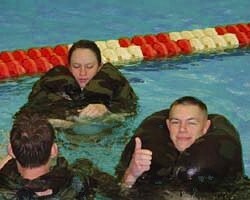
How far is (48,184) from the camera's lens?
3.01m

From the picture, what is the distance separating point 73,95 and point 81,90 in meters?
0.06

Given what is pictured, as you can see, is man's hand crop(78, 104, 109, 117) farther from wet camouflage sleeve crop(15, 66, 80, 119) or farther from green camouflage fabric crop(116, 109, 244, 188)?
green camouflage fabric crop(116, 109, 244, 188)

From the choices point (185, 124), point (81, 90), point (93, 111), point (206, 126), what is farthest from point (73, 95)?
point (185, 124)

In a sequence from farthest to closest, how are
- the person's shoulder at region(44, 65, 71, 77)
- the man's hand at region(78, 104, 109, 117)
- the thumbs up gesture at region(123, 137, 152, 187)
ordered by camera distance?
the person's shoulder at region(44, 65, 71, 77) → the man's hand at region(78, 104, 109, 117) → the thumbs up gesture at region(123, 137, 152, 187)

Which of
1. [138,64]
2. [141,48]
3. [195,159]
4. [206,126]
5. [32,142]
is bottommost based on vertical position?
[195,159]

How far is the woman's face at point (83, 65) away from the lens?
455 cm

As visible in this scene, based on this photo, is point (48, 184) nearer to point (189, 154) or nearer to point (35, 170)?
point (35, 170)

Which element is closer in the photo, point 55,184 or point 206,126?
point 55,184

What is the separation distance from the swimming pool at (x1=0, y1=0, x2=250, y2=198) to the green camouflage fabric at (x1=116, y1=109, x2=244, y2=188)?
0.54 metres

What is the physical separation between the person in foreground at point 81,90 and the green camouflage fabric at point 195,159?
101 cm

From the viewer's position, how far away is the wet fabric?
9.87 ft

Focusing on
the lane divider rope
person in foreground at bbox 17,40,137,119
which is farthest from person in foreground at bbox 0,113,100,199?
the lane divider rope

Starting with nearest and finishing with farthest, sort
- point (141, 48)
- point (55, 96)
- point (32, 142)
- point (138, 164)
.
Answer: point (32, 142) → point (138, 164) → point (55, 96) → point (141, 48)

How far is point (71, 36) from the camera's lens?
7.02 m
